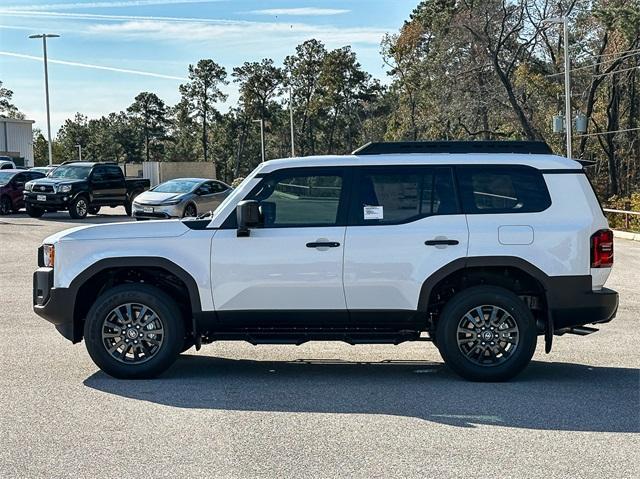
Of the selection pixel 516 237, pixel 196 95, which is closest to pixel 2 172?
pixel 516 237

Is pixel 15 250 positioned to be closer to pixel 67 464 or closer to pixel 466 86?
pixel 67 464

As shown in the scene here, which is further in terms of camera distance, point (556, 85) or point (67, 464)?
point (556, 85)

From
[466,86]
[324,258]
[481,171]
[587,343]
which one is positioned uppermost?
[466,86]

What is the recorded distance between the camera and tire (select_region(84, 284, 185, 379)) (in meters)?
7.82

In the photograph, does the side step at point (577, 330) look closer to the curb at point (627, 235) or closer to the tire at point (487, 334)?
the tire at point (487, 334)

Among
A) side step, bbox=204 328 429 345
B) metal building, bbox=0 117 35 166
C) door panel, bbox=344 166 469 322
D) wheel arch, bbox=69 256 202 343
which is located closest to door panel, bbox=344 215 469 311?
door panel, bbox=344 166 469 322

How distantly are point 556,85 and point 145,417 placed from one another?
44055 millimetres

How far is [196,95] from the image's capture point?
3334 inches

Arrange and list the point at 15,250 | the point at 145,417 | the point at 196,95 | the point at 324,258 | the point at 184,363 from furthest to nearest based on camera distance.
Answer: the point at 196,95 → the point at 15,250 → the point at 184,363 → the point at 324,258 → the point at 145,417

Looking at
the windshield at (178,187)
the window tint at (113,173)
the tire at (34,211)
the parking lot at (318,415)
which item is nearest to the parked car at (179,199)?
the windshield at (178,187)

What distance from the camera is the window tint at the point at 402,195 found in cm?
778

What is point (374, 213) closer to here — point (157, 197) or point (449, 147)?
point (449, 147)

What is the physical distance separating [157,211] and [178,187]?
1880 mm

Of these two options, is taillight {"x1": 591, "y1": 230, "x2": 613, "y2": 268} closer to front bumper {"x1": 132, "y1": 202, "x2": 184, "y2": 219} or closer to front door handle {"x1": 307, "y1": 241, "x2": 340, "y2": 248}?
front door handle {"x1": 307, "y1": 241, "x2": 340, "y2": 248}
